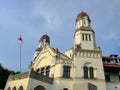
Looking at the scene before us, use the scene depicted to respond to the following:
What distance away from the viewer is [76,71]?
36969 millimetres

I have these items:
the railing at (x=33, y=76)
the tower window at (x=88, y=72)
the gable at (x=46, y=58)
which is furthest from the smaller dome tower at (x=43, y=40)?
the tower window at (x=88, y=72)

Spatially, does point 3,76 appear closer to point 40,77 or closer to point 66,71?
point 40,77

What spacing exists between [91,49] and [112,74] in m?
7.13

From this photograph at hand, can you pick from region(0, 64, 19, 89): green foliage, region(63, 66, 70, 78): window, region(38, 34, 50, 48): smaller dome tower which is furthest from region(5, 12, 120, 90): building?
region(38, 34, 50, 48): smaller dome tower

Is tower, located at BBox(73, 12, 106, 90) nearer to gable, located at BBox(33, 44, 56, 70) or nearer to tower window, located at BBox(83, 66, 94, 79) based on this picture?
tower window, located at BBox(83, 66, 94, 79)

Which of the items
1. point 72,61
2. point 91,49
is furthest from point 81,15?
point 72,61

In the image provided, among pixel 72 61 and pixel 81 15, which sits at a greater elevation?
pixel 81 15

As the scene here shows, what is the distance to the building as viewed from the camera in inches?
1356

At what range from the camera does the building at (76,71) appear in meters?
34.4

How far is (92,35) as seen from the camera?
4216 centimetres

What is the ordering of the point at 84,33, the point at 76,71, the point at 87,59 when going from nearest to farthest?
the point at 76,71 < the point at 87,59 < the point at 84,33

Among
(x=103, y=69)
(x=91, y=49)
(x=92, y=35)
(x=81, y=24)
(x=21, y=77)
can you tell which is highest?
(x=81, y=24)

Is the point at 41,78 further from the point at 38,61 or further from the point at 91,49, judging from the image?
the point at 91,49

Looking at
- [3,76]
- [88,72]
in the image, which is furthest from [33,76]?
[3,76]
